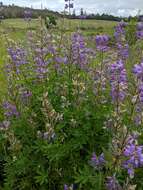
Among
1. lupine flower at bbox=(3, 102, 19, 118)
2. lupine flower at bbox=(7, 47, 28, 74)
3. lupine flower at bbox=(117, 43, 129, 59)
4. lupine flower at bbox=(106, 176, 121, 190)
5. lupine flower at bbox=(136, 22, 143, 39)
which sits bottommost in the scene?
lupine flower at bbox=(106, 176, 121, 190)

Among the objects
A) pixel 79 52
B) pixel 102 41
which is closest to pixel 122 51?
pixel 79 52

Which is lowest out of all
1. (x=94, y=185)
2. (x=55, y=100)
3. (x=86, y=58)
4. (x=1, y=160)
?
(x=1, y=160)

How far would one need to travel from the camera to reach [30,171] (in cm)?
428

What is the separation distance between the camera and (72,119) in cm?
384

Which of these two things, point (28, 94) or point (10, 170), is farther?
point (28, 94)

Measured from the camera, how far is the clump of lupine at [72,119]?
325 centimetres

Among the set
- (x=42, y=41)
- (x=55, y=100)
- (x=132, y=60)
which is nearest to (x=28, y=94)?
(x=55, y=100)

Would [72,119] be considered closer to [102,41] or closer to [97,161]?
[97,161]

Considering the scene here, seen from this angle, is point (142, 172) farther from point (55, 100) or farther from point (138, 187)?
point (55, 100)

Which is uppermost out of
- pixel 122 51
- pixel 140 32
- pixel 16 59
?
pixel 140 32

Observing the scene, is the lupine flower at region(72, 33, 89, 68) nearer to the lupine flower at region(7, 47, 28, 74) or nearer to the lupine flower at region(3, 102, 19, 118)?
the lupine flower at region(7, 47, 28, 74)

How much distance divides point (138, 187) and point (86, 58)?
177 cm

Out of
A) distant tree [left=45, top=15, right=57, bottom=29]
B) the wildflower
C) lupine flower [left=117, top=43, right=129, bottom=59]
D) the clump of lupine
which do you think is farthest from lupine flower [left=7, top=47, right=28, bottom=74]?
the wildflower

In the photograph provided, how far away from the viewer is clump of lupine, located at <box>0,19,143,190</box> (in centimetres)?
325
